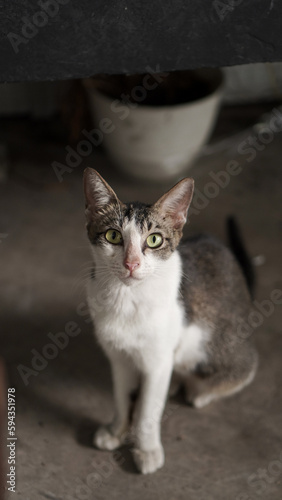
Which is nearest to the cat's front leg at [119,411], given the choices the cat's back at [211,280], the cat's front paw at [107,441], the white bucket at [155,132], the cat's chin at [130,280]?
the cat's front paw at [107,441]

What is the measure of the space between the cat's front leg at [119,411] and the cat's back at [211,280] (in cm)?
25

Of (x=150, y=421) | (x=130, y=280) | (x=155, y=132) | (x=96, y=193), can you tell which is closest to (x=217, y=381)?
(x=150, y=421)

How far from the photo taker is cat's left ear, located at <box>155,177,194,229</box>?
129cm

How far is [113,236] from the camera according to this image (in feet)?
4.33

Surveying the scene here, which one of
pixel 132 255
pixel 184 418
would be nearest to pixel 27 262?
pixel 184 418

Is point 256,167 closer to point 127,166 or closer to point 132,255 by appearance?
point 127,166

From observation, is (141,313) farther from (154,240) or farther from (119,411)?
(119,411)

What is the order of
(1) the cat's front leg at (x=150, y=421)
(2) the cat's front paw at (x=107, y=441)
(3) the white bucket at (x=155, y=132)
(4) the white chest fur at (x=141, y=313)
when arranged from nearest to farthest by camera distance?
(4) the white chest fur at (x=141, y=313) < (1) the cat's front leg at (x=150, y=421) < (2) the cat's front paw at (x=107, y=441) < (3) the white bucket at (x=155, y=132)

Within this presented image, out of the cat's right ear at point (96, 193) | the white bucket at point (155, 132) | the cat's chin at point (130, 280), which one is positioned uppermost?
the cat's right ear at point (96, 193)

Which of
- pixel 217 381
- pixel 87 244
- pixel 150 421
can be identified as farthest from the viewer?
pixel 87 244

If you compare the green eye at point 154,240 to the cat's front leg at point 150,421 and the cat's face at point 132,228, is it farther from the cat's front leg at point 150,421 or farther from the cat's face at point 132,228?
the cat's front leg at point 150,421

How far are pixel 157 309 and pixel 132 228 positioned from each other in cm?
24

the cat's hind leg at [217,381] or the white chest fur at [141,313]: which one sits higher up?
the white chest fur at [141,313]

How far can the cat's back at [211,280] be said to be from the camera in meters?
1.59
